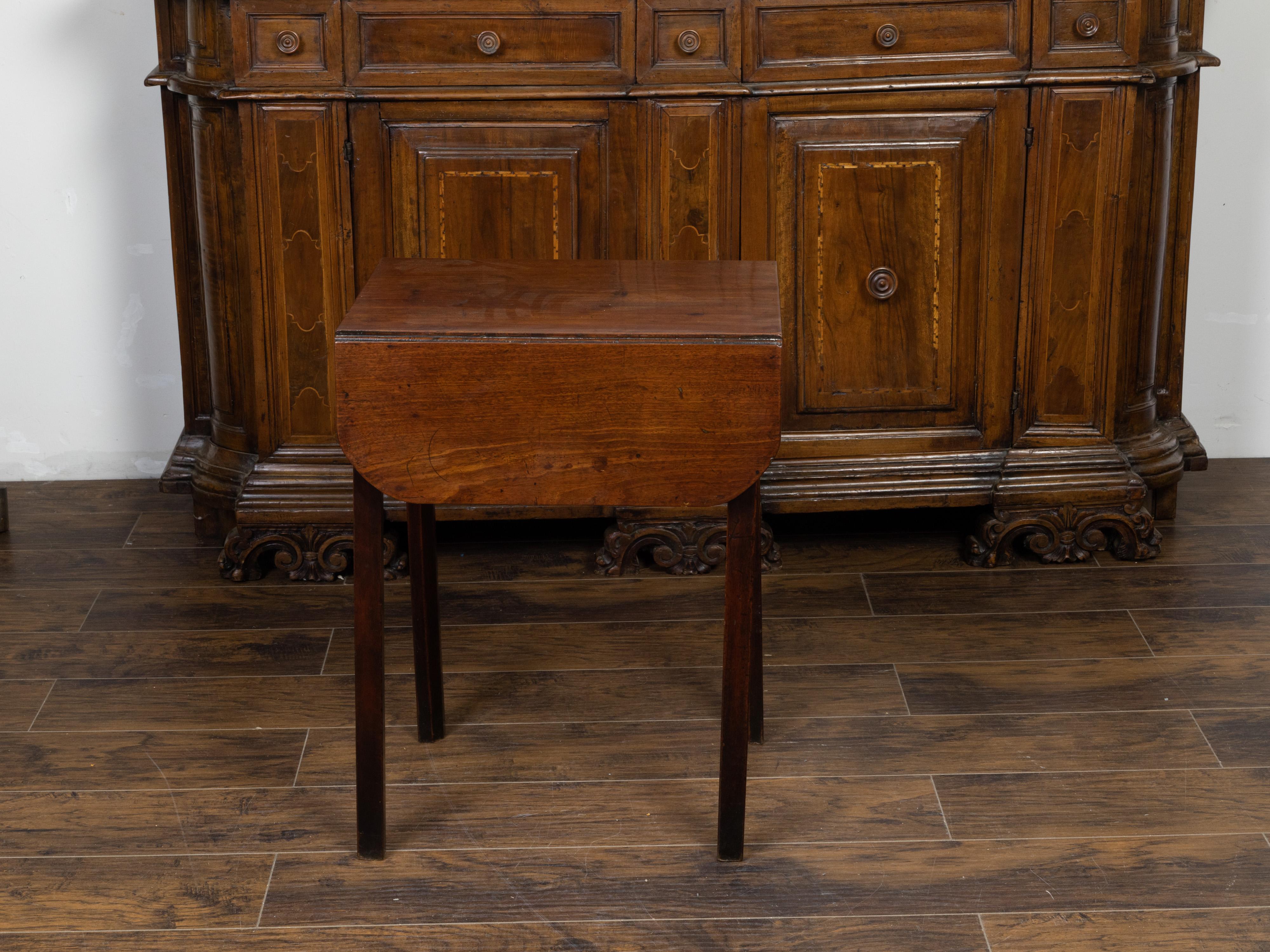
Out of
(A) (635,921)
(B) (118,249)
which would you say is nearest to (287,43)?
(B) (118,249)

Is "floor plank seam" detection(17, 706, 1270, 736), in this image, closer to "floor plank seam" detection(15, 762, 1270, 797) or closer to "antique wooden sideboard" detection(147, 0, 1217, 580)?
"floor plank seam" detection(15, 762, 1270, 797)

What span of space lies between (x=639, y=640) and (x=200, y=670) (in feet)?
2.44

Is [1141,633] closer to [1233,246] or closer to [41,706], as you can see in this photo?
[1233,246]

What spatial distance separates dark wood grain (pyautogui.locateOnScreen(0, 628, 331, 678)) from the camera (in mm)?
2627

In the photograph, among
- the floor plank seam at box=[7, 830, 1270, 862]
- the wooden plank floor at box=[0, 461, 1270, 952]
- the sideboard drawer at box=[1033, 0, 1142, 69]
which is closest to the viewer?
the wooden plank floor at box=[0, 461, 1270, 952]

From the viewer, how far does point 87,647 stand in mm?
2709

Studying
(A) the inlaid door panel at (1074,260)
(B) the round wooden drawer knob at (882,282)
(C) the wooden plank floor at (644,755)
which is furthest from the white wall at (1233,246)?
(B) the round wooden drawer knob at (882,282)

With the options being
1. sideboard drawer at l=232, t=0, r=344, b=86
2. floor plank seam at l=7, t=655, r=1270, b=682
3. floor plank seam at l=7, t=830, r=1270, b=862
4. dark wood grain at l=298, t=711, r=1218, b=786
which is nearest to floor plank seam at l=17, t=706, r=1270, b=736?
dark wood grain at l=298, t=711, r=1218, b=786

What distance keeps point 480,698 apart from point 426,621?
0.82 ft

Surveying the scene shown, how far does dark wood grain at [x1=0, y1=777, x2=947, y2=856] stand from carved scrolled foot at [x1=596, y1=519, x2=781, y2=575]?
741 millimetres

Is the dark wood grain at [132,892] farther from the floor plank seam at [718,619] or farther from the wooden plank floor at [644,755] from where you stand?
the floor plank seam at [718,619]

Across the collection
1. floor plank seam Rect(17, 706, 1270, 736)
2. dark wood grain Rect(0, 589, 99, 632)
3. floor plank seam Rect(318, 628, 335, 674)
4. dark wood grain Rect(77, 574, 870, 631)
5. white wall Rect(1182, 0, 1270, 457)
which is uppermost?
white wall Rect(1182, 0, 1270, 457)

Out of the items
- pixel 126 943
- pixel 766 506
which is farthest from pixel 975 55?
pixel 126 943

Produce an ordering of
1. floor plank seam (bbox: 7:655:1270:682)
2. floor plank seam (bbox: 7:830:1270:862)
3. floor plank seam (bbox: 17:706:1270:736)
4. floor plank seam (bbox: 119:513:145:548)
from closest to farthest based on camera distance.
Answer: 1. floor plank seam (bbox: 7:830:1270:862)
2. floor plank seam (bbox: 17:706:1270:736)
3. floor plank seam (bbox: 7:655:1270:682)
4. floor plank seam (bbox: 119:513:145:548)
